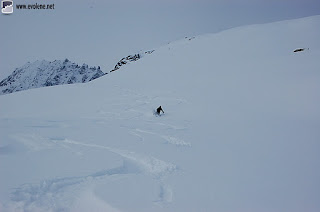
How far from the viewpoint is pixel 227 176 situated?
332 centimetres

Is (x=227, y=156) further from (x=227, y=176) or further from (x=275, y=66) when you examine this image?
(x=275, y=66)

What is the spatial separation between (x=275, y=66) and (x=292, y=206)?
10.8m

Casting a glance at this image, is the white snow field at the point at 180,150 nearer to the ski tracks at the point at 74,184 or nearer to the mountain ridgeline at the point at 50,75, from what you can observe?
the ski tracks at the point at 74,184

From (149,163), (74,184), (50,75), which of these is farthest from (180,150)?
(50,75)

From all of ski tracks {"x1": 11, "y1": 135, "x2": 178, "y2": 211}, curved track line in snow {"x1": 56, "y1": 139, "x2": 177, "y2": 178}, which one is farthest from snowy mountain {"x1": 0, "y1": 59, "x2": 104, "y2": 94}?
ski tracks {"x1": 11, "y1": 135, "x2": 178, "y2": 211}

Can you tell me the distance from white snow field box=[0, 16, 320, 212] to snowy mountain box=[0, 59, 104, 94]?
175 m

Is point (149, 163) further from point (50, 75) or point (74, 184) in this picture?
point (50, 75)

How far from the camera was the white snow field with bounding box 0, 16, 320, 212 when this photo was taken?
2.68m

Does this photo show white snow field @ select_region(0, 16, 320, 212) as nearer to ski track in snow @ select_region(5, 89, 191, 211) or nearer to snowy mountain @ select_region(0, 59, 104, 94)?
ski track in snow @ select_region(5, 89, 191, 211)

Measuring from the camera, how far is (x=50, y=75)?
181250mm

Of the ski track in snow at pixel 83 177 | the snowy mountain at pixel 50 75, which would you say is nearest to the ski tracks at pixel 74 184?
the ski track in snow at pixel 83 177

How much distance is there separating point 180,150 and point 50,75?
199205mm

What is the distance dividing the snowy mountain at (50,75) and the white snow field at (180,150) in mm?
174907

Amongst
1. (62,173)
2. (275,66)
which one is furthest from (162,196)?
(275,66)
